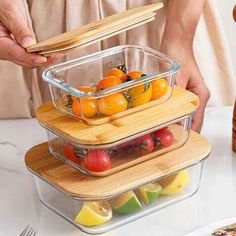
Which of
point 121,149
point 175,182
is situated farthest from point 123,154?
point 175,182

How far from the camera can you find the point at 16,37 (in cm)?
156

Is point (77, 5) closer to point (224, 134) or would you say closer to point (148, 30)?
point (148, 30)

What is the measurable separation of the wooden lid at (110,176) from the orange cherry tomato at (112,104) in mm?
104

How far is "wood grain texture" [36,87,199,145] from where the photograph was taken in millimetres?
1330

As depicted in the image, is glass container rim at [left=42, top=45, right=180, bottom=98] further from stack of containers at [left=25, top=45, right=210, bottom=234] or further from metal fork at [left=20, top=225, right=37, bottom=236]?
metal fork at [left=20, top=225, right=37, bottom=236]

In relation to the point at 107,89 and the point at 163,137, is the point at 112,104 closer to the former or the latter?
the point at 107,89

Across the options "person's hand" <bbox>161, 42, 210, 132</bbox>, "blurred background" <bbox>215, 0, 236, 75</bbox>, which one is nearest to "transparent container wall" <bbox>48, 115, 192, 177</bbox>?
"person's hand" <bbox>161, 42, 210, 132</bbox>

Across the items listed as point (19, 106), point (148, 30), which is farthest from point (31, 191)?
point (148, 30)

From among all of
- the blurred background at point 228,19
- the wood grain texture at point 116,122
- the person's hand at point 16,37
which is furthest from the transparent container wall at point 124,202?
the blurred background at point 228,19

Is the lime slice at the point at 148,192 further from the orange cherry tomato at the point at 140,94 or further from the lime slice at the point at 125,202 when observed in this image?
the orange cherry tomato at the point at 140,94

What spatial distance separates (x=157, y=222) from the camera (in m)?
1.41

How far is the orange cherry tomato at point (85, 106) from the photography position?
4.41 ft

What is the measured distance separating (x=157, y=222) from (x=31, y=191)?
25cm

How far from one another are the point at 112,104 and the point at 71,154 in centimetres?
12
